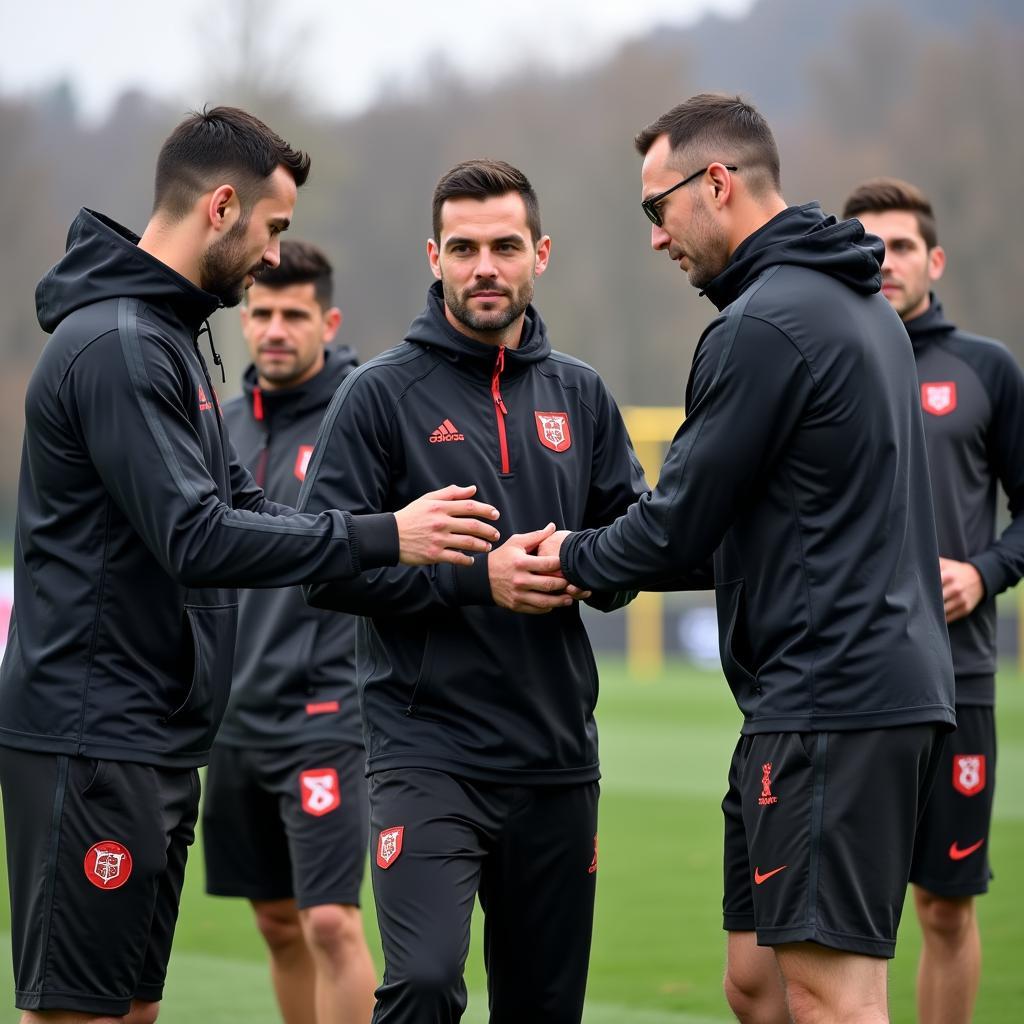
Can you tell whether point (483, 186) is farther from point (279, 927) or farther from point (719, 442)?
point (279, 927)

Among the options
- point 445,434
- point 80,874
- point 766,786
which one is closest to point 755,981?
point 766,786

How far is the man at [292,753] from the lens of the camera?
570 cm

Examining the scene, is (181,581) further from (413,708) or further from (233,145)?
(233,145)

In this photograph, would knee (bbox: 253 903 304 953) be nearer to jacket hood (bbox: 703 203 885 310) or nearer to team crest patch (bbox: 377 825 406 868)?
team crest patch (bbox: 377 825 406 868)

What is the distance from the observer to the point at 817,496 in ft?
12.8

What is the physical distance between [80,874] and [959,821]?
316cm

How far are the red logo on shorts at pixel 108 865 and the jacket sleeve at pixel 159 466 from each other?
645mm

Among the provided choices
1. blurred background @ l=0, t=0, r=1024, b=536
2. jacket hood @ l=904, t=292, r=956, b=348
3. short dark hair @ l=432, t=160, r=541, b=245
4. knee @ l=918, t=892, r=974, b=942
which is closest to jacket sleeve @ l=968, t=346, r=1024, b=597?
jacket hood @ l=904, t=292, r=956, b=348

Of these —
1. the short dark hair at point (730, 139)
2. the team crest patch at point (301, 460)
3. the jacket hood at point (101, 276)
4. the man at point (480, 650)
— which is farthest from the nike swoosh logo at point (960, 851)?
the jacket hood at point (101, 276)

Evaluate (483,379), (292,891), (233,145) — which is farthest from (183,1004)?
(233,145)

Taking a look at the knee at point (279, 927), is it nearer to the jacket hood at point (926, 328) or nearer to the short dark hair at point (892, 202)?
the jacket hood at point (926, 328)

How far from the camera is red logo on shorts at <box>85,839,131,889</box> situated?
3.86 meters

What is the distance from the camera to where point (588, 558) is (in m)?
4.31

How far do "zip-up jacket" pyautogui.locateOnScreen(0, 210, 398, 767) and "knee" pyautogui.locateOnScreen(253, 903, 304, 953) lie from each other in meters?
2.08
